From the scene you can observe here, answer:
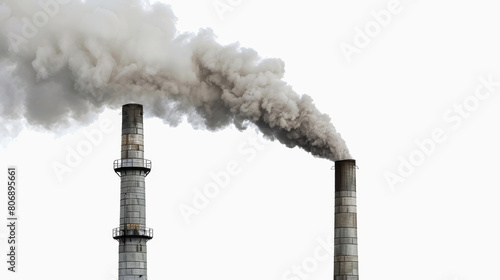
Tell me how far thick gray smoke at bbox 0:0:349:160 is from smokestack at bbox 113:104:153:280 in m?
1.74

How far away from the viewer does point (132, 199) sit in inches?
2354

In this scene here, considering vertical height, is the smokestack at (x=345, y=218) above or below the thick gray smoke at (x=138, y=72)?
below

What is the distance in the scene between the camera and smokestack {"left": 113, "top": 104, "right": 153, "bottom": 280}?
59250 millimetres

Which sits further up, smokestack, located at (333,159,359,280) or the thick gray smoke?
the thick gray smoke

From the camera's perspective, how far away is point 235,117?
203ft

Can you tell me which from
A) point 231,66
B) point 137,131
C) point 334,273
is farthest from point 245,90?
point 334,273

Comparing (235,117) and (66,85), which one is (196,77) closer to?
(235,117)

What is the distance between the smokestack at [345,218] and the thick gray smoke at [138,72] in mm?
953

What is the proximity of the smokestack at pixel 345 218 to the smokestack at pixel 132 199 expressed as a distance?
9930 mm

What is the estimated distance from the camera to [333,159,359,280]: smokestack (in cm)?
6069

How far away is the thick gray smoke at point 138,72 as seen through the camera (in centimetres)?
5922

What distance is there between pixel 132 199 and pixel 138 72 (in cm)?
659

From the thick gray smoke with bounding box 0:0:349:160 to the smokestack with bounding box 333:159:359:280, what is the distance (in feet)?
3.13

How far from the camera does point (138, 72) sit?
60.2 m
